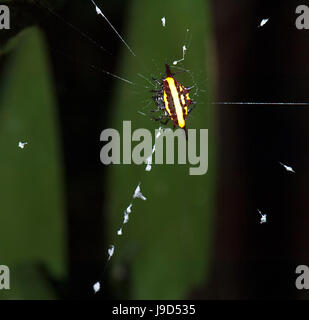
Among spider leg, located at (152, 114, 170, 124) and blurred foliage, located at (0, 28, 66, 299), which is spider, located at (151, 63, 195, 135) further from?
blurred foliage, located at (0, 28, 66, 299)

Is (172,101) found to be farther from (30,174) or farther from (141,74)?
(30,174)

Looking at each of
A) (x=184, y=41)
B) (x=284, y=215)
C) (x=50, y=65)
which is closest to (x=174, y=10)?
(x=184, y=41)

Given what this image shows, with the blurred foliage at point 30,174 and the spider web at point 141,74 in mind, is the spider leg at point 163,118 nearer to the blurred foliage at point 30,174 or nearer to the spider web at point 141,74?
the spider web at point 141,74

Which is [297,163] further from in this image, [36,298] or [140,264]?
[36,298]

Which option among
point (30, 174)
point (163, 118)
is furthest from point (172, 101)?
point (30, 174)

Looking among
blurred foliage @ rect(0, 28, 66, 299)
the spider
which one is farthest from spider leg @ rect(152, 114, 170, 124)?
blurred foliage @ rect(0, 28, 66, 299)

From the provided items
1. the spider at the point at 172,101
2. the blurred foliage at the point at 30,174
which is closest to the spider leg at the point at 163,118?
the spider at the point at 172,101
